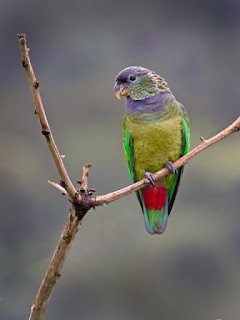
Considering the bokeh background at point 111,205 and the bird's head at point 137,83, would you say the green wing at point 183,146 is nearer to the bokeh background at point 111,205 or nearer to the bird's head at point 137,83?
the bird's head at point 137,83

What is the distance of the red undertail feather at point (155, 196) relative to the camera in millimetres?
3617

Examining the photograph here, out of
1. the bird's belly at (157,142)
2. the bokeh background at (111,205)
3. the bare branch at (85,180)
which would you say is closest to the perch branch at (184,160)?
the bare branch at (85,180)

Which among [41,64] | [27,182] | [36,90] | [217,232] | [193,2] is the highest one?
[193,2]

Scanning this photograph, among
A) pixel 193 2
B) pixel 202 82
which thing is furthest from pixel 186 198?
pixel 193 2

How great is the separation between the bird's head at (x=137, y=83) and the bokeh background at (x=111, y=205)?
346 inches

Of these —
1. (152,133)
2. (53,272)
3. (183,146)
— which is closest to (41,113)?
(53,272)

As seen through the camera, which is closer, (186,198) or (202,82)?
(186,198)

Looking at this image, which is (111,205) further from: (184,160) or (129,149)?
(184,160)

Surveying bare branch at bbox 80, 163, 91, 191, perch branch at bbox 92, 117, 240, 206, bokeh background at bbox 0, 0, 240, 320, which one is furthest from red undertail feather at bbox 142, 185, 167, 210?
bokeh background at bbox 0, 0, 240, 320

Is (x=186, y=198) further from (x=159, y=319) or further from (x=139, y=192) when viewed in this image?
(x=139, y=192)

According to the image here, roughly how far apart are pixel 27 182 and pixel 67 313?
2471 mm

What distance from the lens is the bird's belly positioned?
3477 millimetres

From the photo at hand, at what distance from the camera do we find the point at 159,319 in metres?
15.2

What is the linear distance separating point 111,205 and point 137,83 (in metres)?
8.99
